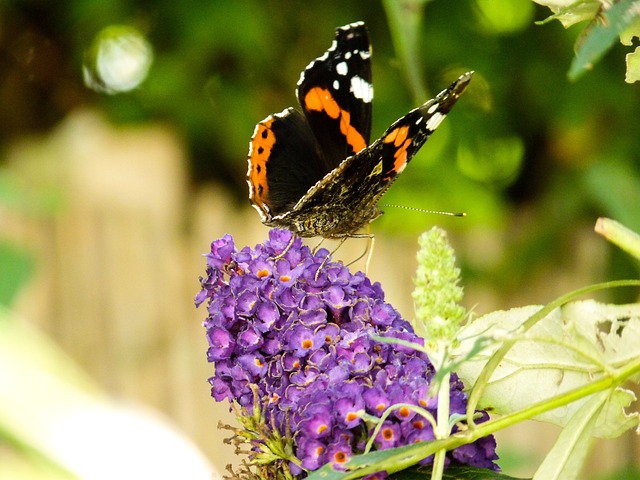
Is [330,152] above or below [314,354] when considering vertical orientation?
above

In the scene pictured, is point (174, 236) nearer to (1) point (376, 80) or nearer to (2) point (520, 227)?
(1) point (376, 80)

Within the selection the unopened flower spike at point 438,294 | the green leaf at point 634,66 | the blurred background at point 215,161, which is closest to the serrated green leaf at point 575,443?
the unopened flower spike at point 438,294

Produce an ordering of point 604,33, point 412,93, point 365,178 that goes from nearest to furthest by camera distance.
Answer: point 604,33 → point 365,178 → point 412,93

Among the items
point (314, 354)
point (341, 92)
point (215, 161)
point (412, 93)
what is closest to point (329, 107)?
point (341, 92)

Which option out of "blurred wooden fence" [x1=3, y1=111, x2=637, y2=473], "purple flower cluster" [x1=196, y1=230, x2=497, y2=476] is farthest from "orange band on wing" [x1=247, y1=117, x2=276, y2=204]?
"blurred wooden fence" [x1=3, y1=111, x2=637, y2=473]

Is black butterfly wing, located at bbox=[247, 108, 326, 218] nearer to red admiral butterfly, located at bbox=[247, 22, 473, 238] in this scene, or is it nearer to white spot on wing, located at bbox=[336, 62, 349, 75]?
red admiral butterfly, located at bbox=[247, 22, 473, 238]

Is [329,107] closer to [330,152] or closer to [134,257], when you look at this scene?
[330,152]
